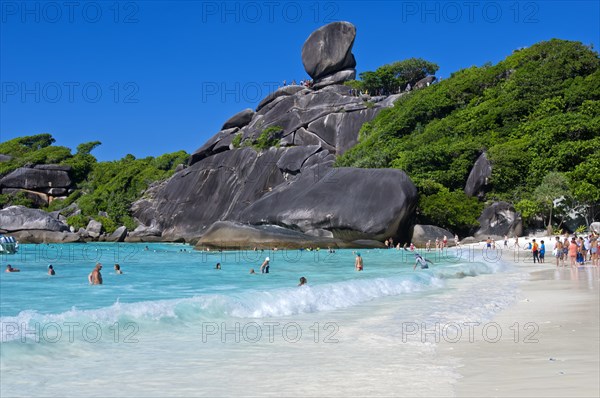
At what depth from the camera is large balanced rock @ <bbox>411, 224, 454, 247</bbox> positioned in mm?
37719

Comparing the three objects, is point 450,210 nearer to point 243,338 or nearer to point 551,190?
point 551,190

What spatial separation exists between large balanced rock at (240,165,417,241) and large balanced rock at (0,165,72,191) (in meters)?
43.6

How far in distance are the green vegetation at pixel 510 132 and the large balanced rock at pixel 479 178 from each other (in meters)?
0.50

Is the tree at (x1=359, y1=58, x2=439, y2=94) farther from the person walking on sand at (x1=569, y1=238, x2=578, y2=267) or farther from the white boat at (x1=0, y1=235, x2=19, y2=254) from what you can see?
the person walking on sand at (x1=569, y1=238, x2=578, y2=267)

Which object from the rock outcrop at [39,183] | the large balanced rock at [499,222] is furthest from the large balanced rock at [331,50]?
the large balanced rock at [499,222]

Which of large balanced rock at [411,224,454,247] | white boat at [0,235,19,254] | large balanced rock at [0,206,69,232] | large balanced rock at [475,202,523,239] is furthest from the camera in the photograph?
large balanced rock at [0,206,69,232]

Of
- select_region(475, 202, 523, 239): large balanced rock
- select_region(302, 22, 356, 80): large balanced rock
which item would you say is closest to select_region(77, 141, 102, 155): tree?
select_region(302, 22, 356, 80): large balanced rock

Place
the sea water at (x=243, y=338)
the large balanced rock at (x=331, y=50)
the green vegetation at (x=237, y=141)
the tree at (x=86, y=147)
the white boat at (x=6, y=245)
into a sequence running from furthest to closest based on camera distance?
the tree at (x=86, y=147) → the large balanced rock at (x=331, y=50) → the green vegetation at (x=237, y=141) → the white boat at (x=6, y=245) → the sea water at (x=243, y=338)

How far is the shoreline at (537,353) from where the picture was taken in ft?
16.2

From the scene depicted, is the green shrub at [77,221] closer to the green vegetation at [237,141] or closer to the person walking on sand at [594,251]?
the green vegetation at [237,141]

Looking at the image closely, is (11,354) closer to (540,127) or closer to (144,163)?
(540,127)

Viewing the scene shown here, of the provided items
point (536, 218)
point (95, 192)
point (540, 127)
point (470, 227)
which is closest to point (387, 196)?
point (470, 227)

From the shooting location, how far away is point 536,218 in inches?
1522

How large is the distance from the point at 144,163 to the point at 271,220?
4570cm
